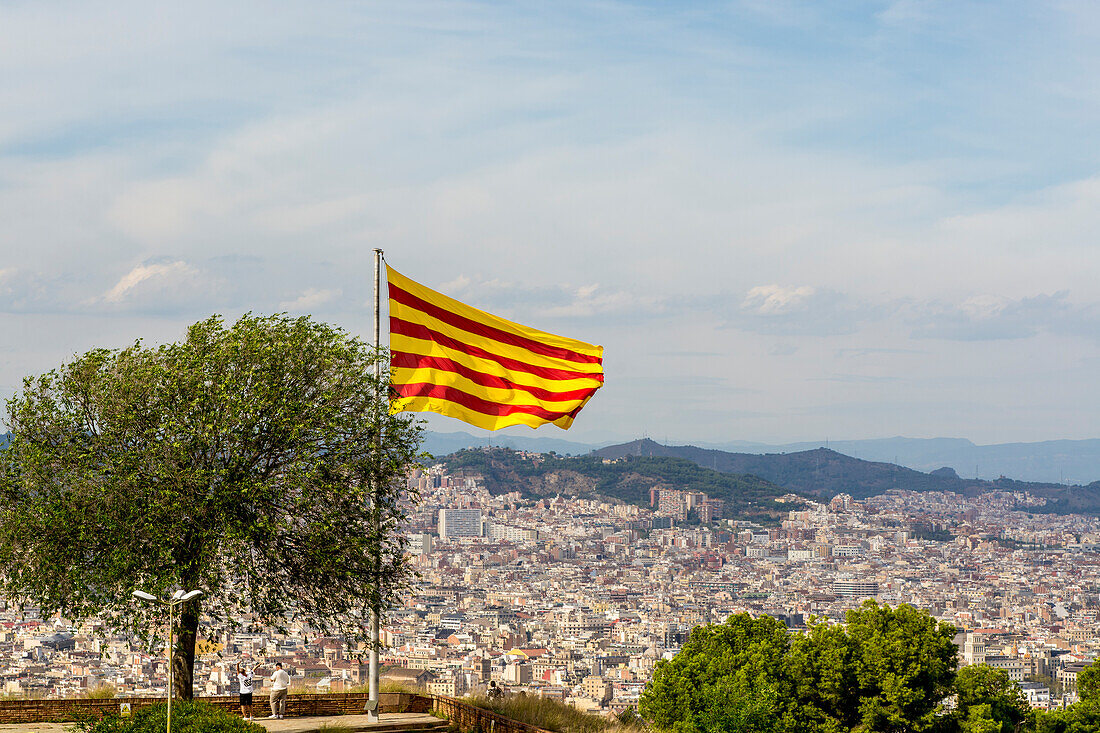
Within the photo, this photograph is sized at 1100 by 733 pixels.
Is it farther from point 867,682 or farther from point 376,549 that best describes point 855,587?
point 376,549

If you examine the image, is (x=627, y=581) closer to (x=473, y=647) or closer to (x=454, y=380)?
(x=473, y=647)

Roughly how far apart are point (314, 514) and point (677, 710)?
13300 mm

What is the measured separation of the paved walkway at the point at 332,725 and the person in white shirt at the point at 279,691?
0.59 feet

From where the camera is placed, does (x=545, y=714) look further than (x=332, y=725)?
Yes

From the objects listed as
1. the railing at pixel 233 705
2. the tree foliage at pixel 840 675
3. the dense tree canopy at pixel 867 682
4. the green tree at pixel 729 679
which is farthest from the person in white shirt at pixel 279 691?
the dense tree canopy at pixel 867 682

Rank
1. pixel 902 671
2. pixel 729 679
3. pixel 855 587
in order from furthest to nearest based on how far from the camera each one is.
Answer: pixel 855 587 < pixel 902 671 < pixel 729 679

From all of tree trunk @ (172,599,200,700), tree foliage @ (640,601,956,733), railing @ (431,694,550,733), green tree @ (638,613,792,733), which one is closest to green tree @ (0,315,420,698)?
tree trunk @ (172,599,200,700)

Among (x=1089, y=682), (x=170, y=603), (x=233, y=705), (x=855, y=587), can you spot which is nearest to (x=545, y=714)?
(x=233, y=705)

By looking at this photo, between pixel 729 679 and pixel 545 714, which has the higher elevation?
pixel 545 714

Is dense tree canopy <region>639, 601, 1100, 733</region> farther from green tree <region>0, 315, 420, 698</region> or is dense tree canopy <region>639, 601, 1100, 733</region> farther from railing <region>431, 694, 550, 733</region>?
green tree <region>0, 315, 420, 698</region>

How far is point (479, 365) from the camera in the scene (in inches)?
658

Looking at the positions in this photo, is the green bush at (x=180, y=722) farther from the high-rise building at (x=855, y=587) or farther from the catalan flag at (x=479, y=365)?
the high-rise building at (x=855, y=587)

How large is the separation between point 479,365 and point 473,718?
5.25 metres

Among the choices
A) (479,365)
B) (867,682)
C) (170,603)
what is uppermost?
(479,365)
